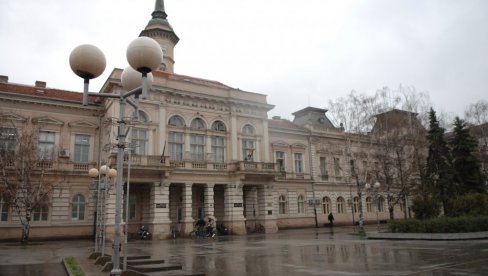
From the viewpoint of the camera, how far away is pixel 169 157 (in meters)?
33.9

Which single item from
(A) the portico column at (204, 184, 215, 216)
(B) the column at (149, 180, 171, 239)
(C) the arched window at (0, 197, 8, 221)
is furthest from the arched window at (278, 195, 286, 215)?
(C) the arched window at (0, 197, 8, 221)

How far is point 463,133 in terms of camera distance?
96.5 feet

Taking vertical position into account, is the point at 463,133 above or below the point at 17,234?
above

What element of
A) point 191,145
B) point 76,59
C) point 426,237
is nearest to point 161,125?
point 191,145

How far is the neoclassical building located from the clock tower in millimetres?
792

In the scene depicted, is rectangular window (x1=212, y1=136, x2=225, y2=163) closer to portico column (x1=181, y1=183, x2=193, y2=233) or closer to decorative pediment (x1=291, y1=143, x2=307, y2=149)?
portico column (x1=181, y1=183, x2=193, y2=233)

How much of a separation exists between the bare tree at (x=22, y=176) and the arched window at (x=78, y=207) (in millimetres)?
2358

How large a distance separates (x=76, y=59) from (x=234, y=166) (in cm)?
2964

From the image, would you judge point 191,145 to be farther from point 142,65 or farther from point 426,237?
point 142,65

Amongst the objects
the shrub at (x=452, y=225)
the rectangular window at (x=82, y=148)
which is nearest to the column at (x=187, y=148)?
the rectangular window at (x=82, y=148)

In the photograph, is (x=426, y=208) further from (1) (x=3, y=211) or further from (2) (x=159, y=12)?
(2) (x=159, y=12)

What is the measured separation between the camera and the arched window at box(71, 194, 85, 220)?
3234 cm

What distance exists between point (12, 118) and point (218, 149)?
17.5m

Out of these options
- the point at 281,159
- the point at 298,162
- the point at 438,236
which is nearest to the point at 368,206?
the point at 298,162
